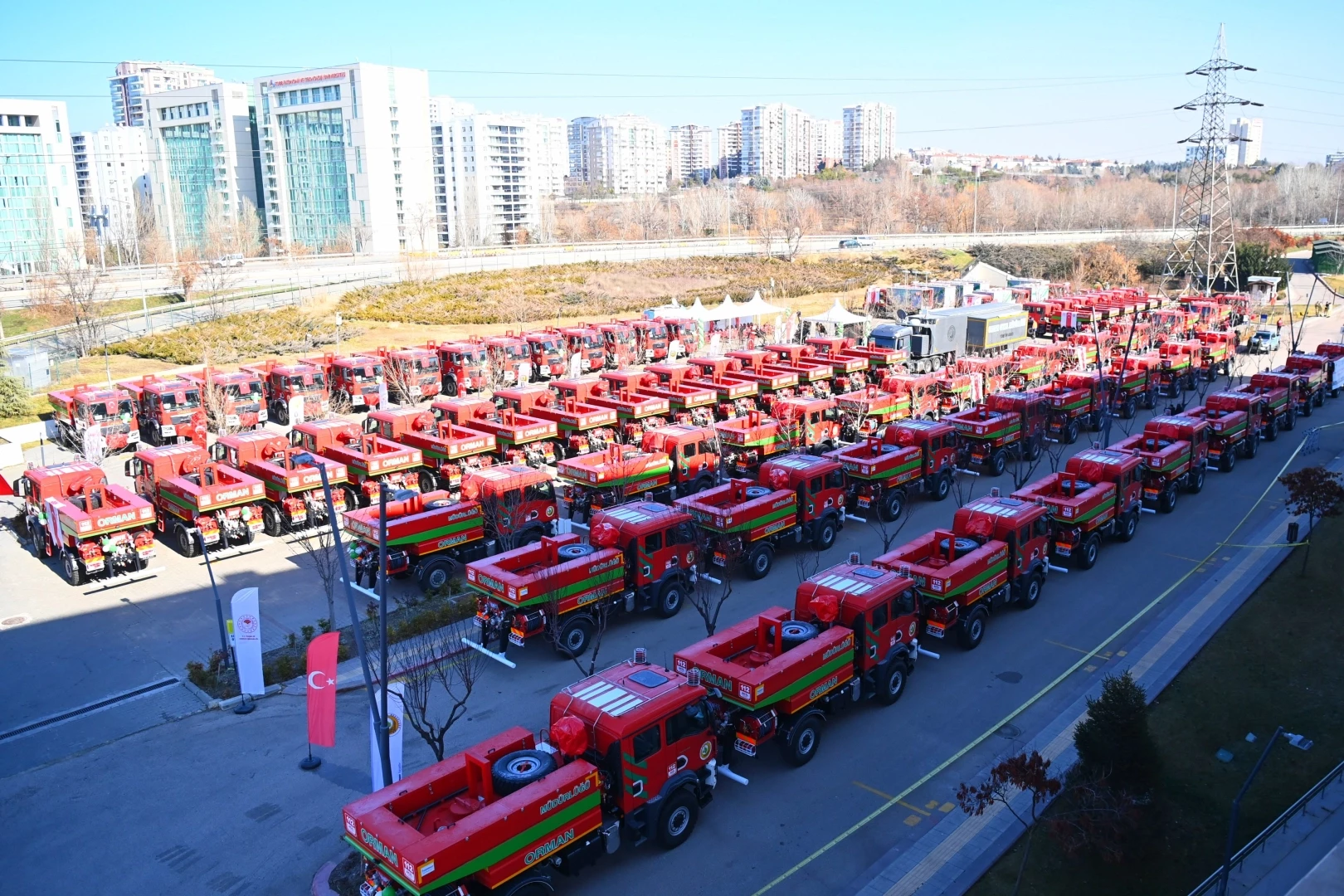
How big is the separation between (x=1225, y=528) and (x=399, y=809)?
919 inches

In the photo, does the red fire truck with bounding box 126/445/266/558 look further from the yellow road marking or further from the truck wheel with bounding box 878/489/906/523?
the yellow road marking

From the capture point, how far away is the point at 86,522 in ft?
→ 74.0

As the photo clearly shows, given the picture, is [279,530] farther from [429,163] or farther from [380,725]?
[429,163]

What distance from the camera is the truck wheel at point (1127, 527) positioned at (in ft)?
80.6

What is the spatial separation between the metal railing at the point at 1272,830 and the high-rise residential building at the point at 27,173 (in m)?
109

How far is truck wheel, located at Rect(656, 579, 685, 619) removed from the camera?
67.4 ft

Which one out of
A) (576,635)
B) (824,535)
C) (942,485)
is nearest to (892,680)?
(576,635)

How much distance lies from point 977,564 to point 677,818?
27.8 feet

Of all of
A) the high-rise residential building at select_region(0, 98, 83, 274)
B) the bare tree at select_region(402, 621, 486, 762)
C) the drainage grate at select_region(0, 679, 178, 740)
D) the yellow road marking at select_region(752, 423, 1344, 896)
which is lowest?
the yellow road marking at select_region(752, 423, 1344, 896)

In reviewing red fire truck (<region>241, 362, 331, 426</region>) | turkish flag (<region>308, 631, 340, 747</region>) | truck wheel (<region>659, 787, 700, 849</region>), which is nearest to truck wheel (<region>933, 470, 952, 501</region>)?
truck wheel (<region>659, 787, 700, 849</region>)

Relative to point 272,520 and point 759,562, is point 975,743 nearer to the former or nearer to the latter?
point 759,562

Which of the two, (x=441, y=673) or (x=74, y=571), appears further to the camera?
(x=74, y=571)

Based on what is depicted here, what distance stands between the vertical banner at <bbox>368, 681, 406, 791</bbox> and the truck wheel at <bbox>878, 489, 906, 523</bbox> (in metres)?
15.8

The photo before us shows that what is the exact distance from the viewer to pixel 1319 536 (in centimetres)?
2403
